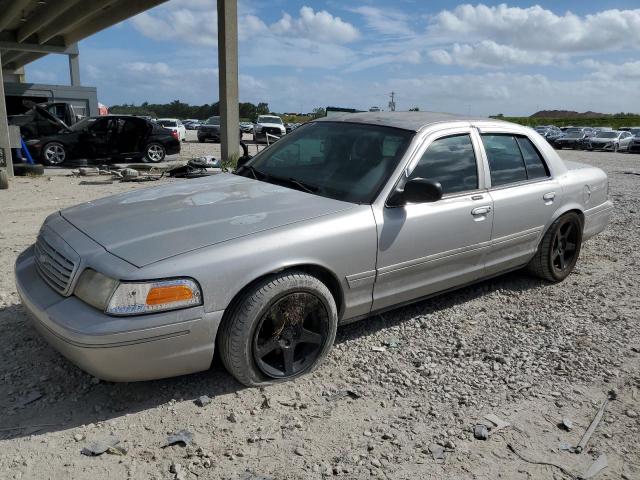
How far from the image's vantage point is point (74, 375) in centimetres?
307

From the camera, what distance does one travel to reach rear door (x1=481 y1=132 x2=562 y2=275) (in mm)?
4145

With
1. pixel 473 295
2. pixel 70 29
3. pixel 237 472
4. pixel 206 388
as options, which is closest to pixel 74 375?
pixel 206 388

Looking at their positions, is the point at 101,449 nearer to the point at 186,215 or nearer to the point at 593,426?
the point at 186,215

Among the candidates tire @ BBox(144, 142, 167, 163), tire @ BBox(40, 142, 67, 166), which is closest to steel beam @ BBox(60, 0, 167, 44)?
tire @ BBox(144, 142, 167, 163)

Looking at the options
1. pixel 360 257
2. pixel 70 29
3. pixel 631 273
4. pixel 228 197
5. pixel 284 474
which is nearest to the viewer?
pixel 284 474

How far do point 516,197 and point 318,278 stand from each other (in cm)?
203

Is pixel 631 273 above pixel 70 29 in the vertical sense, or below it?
below

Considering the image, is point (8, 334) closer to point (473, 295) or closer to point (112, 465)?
point (112, 465)

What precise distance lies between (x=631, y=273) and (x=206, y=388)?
450 cm

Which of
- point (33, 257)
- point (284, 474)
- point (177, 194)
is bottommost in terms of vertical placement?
point (284, 474)

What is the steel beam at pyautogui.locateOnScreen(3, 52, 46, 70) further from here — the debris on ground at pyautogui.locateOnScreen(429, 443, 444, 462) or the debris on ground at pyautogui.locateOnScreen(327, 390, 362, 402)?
the debris on ground at pyautogui.locateOnScreen(429, 443, 444, 462)

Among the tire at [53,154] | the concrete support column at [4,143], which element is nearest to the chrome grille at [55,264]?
the concrete support column at [4,143]

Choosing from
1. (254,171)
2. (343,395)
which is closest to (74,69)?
(254,171)

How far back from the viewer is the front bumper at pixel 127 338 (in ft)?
8.14
